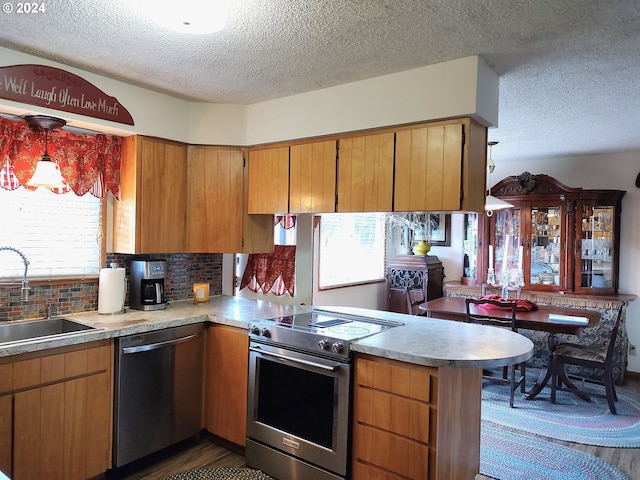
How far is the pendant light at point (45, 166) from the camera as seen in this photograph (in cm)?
262

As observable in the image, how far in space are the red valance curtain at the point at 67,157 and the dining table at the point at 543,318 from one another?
2.94 meters

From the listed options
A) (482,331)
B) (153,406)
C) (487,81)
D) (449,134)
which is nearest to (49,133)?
(153,406)

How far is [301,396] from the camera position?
8.40ft

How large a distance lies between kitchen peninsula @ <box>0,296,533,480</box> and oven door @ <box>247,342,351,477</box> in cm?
8

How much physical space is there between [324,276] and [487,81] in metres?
3.24

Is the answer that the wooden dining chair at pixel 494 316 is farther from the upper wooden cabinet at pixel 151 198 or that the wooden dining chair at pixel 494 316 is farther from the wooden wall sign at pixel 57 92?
the wooden wall sign at pixel 57 92

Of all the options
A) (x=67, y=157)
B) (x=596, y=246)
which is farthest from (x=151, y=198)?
(x=596, y=246)

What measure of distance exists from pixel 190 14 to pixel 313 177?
1.47 metres

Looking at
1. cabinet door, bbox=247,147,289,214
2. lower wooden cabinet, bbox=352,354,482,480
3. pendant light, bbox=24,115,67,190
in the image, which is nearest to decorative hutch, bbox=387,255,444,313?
cabinet door, bbox=247,147,289,214

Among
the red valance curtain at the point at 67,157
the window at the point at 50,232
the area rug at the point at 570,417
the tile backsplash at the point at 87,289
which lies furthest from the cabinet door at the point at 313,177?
the area rug at the point at 570,417

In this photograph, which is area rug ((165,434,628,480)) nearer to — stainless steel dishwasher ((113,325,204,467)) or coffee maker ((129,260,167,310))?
stainless steel dishwasher ((113,325,204,467))

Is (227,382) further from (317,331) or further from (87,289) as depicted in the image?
(87,289)

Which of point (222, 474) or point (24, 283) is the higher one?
point (24, 283)

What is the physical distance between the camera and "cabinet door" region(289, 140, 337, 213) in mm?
2949
